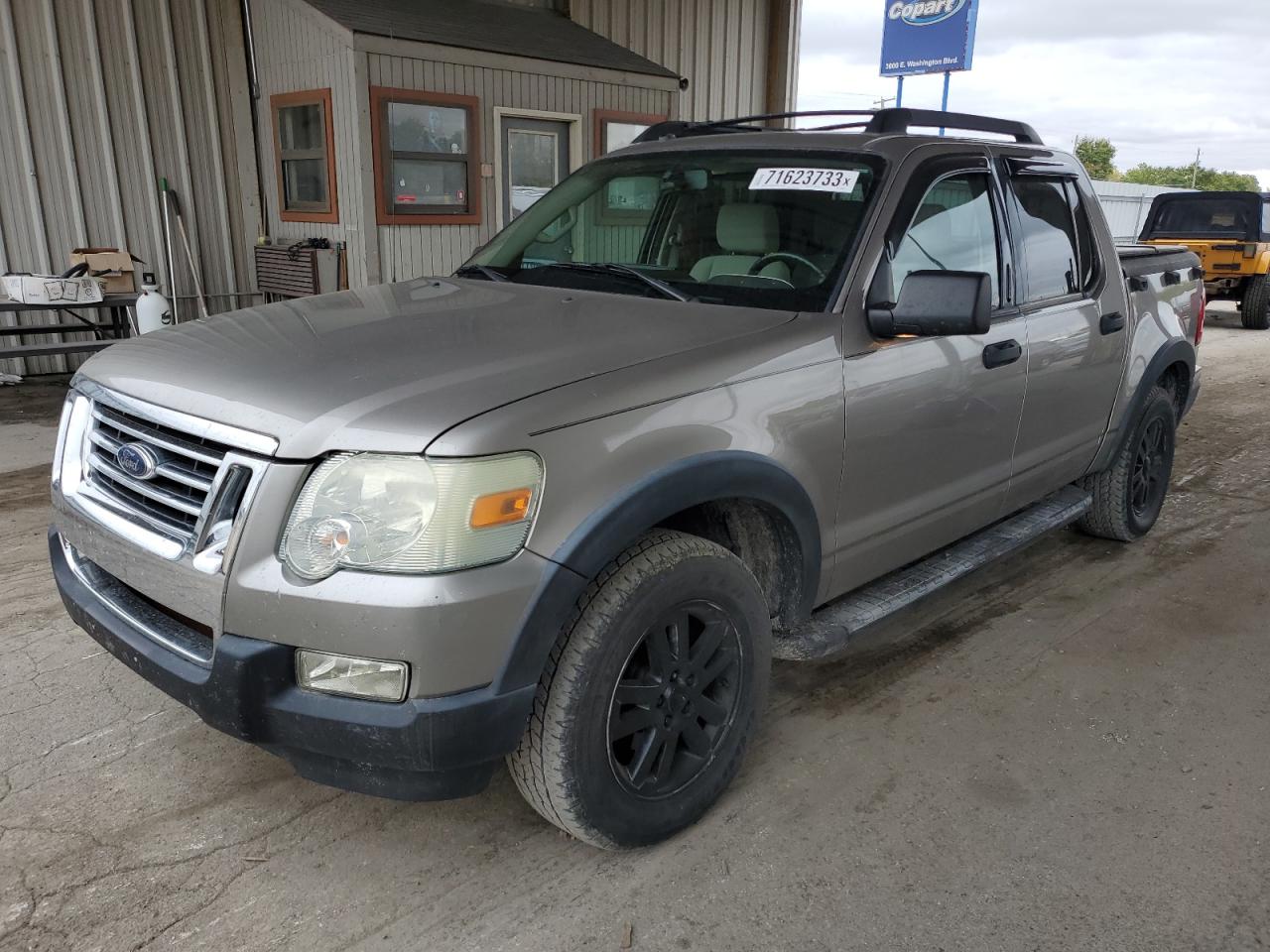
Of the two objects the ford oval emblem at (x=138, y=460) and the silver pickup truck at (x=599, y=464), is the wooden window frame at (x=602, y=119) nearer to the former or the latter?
the silver pickup truck at (x=599, y=464)

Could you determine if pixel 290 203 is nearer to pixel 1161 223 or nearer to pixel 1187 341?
pixel 1187 341

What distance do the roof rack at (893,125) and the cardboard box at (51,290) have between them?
5422 mm

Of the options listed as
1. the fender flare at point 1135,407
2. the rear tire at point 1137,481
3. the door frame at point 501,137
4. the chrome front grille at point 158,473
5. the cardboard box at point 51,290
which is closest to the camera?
the chrome front grille at point 158,473

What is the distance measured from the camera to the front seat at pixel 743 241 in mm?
3084

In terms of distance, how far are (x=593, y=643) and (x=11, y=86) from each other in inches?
330

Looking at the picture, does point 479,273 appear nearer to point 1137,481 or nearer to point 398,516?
point 398,516

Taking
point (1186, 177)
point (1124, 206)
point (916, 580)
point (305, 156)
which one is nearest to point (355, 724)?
point (916, 580)

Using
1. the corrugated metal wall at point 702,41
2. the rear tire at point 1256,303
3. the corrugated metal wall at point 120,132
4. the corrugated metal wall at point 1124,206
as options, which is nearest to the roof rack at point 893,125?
the corrugated metal wall at point 120,132

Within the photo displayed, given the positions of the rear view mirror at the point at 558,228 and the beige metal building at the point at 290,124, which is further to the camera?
the beige metal building at the point at 290,124

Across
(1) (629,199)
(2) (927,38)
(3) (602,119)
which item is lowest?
(1) (629,199)

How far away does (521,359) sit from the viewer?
2.35m

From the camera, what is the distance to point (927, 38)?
651 inches

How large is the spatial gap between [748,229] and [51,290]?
6326 mm

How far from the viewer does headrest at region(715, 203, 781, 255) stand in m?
3.10
